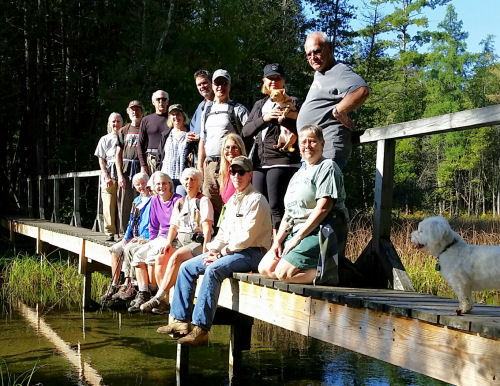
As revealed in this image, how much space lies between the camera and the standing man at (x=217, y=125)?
5.96 metres

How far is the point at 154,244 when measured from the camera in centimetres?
593

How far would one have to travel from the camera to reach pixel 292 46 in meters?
24.7

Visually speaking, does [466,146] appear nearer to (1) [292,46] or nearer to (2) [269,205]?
(1) [292,46]

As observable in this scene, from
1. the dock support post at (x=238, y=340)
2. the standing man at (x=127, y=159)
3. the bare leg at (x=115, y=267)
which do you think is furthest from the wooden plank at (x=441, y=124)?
the standing man at (x=127, y=159)

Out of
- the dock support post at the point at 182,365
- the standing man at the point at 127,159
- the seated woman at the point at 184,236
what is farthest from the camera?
the standing man at the point at 127,159

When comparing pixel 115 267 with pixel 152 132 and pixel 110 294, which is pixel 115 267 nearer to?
pixel 110 294

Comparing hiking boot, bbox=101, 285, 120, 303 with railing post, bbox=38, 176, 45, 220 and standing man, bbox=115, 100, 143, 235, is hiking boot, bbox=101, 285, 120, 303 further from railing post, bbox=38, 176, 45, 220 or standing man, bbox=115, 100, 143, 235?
railing post, bbox=38, 176, 45, 220

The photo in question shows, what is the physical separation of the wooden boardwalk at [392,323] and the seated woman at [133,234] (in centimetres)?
149

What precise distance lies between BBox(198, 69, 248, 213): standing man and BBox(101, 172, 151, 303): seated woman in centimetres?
67

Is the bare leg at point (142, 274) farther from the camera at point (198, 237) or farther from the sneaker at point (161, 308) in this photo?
the camera at point (198, 237)

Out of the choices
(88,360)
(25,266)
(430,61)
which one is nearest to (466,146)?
(430,61)

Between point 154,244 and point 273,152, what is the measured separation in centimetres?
141

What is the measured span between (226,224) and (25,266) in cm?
692

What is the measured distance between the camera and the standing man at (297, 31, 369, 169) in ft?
14.3
